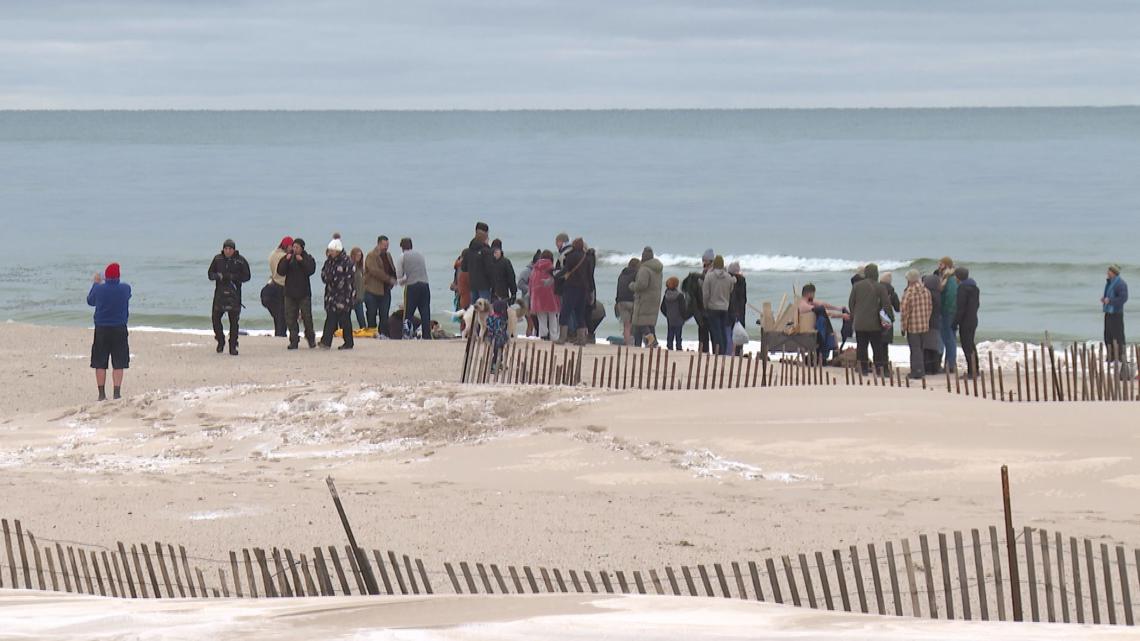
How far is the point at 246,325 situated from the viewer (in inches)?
1211

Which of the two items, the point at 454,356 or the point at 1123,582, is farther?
the point at 454,356

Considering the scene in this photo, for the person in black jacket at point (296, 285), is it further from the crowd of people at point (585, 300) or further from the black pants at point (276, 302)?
the black pants at point (276, 302)

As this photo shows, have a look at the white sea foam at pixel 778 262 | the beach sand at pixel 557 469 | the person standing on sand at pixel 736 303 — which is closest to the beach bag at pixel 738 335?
the person standing on sand at pixel 736 303

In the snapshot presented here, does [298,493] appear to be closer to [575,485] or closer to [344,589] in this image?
[575,485]

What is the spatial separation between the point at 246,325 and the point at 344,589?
23.5 m

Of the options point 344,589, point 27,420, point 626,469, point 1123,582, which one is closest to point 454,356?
point 27,420

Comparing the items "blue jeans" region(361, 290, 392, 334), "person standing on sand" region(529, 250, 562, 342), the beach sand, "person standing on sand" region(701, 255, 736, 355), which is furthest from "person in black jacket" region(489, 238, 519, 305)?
the beach sand

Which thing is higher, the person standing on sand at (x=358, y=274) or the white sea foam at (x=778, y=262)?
the white sea foam at (x=778, y=262)

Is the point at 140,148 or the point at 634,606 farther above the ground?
the point at 140,148

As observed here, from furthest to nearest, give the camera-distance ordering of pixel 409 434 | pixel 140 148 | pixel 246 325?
pixel 140 148
pixel 246 325
pixel 409 434

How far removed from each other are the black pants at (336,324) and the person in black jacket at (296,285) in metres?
0.25

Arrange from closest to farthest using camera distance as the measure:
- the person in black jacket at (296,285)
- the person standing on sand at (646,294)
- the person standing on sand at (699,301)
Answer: the person in black jacket at (296,285), the person standing on sand at (699,301), the person standing on sand at (646,294)

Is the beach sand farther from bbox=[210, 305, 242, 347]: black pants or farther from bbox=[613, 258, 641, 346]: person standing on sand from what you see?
bbox=[613, 258, 641, 346]: person standing on sand

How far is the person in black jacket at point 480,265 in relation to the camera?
19.8m
